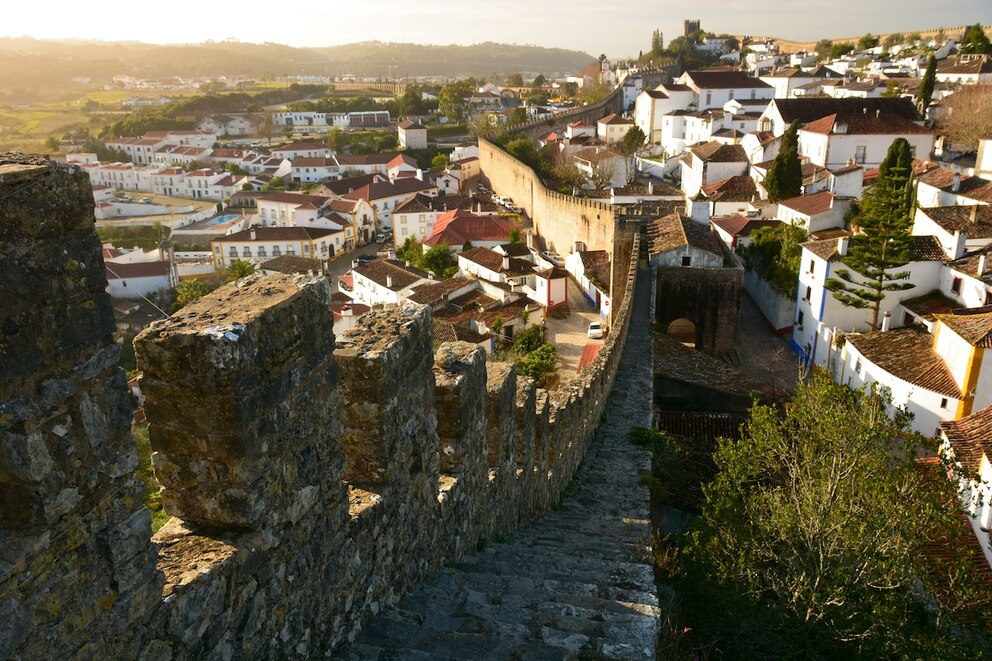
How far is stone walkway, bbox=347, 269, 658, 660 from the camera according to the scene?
3383 mm

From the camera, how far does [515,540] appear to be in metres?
5.96

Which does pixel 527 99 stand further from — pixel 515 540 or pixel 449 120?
pixel 515 540

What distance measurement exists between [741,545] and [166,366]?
20.2 ft

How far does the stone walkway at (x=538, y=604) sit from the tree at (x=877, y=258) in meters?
14.6

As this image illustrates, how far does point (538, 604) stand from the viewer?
4051 mm

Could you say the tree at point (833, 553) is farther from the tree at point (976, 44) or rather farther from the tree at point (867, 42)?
the tree at point (867, 42)

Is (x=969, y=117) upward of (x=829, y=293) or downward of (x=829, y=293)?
upward

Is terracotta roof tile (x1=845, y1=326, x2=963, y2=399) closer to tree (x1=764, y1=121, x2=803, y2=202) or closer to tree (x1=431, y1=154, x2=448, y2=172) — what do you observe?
tree (x1=764, y1=121, x2=803, y2=202)

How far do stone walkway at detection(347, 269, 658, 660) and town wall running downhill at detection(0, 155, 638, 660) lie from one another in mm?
175

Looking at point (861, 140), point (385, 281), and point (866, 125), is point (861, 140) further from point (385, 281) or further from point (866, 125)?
point (385, 281)

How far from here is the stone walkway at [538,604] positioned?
3383mm

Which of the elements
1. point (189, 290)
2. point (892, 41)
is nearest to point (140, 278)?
point (189, 290)

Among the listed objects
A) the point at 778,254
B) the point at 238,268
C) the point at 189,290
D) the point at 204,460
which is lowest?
the point at 189,290

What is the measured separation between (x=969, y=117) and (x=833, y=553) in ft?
118
